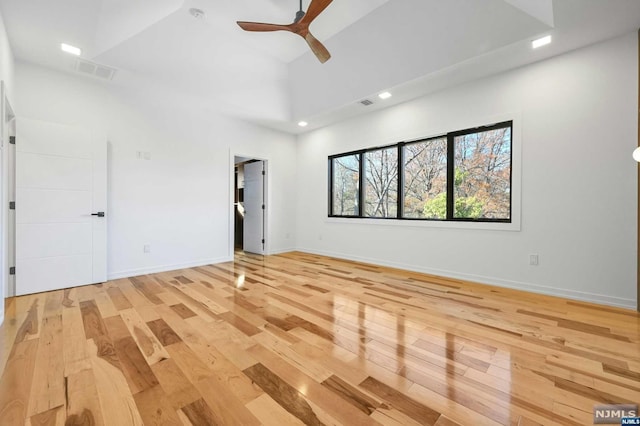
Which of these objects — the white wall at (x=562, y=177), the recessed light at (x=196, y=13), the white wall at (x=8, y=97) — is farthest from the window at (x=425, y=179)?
the white wall at (x=8, y=97)

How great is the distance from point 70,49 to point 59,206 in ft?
6.23

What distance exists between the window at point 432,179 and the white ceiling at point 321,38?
89 cm

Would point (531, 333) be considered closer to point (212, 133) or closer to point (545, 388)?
point (545, 388)

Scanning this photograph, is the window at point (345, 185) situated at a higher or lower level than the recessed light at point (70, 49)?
lower

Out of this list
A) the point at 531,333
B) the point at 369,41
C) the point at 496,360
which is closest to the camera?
the point at 496,360

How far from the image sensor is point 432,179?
14.4 feet

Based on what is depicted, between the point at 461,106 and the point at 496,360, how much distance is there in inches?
135

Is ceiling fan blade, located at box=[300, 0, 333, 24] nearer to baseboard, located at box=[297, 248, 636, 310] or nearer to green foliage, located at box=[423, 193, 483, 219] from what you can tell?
green foliage, located at box=[423, 193, 483, 219]

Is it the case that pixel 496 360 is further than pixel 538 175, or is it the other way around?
pixel 538 175

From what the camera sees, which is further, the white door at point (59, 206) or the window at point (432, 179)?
the window at point (432, 179)

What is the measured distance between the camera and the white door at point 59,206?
10.6ft

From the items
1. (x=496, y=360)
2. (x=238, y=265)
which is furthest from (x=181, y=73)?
(x=496, y=360)

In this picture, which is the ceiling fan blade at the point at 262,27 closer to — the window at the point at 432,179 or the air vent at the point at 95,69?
the air vent at the point at 95,69

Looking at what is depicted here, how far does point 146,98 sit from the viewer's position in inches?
169
